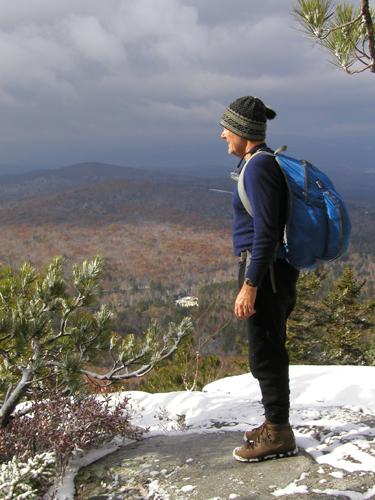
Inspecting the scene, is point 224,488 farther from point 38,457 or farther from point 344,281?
point 344,281

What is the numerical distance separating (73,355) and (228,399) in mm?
2600

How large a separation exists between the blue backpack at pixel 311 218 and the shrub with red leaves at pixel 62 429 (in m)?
2.43

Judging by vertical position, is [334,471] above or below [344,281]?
above

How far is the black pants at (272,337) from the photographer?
3.53m

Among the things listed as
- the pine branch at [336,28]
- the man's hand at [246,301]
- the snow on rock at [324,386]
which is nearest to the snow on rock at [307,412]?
the snow on rock at [324,386]

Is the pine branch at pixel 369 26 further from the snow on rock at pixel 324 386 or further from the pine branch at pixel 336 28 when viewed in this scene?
the snow on rock at pixel 324 386

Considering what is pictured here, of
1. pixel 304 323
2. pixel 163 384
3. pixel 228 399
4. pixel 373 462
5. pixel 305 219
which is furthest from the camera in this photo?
pixel 304 323

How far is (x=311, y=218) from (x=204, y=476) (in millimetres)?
2142

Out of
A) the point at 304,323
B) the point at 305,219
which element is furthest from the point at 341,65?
the point at 304,323

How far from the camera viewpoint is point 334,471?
343 centimetres

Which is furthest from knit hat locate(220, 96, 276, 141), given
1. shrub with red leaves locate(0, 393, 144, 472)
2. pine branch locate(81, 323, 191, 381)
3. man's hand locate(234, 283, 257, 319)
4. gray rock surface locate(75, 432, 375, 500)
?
shrub with red leaves locate(0, 393, 144, 472)

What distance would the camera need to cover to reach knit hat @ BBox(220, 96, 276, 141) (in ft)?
11.3

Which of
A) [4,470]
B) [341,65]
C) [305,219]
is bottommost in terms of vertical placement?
[4,470]

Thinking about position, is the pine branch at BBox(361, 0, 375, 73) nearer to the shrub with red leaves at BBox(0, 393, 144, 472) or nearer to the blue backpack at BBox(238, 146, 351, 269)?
the blue backpack at BBox(238, 146, 351, 269)
